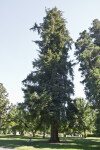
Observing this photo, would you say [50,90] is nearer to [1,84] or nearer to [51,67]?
[51,67]

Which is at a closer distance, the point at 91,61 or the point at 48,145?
the point at 48,145

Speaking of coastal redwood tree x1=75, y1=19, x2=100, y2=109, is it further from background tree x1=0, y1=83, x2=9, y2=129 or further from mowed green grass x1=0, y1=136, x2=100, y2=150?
background tree x1=0, y1=83, x2=9, y2=129

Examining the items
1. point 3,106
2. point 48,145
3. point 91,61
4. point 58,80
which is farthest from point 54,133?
point 3,106

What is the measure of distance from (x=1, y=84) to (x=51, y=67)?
1017 inches

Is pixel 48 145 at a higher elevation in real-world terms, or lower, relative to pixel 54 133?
lower

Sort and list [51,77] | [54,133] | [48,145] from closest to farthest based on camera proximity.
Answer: [48,145] < [54,133] < [51,77]

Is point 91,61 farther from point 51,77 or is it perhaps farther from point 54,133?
point 54,133

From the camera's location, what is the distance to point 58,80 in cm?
2088

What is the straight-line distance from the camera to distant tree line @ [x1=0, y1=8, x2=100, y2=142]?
18250 millimetres

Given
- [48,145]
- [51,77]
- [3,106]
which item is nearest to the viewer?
[48,145]

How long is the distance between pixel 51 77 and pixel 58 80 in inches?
44.5

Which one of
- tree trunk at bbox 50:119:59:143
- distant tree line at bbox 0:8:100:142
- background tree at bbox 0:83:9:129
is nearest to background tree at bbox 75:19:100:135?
distant tree line at bbox 0:8:100:142

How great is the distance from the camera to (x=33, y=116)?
19.4 metres

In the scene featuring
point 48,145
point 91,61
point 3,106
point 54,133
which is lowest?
point 48,145
